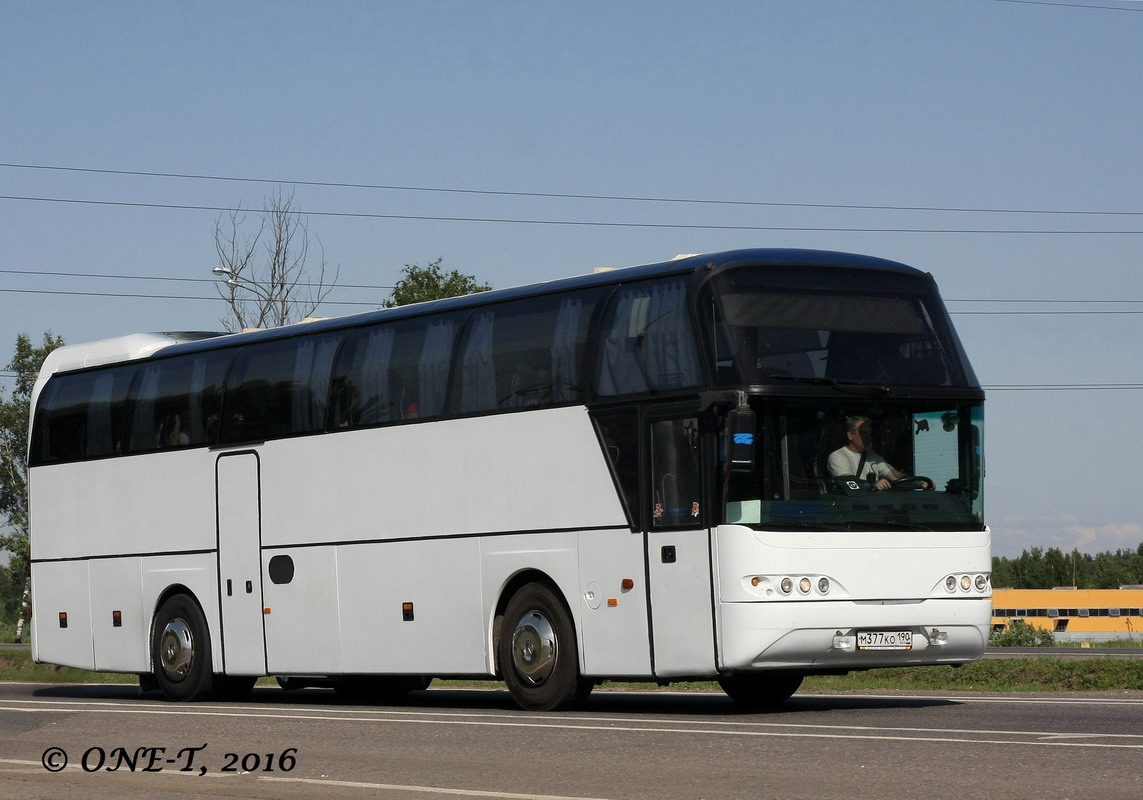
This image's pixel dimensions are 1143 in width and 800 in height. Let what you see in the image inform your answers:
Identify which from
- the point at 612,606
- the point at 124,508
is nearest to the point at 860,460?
the point at 612,606

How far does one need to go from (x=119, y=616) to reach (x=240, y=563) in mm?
2483

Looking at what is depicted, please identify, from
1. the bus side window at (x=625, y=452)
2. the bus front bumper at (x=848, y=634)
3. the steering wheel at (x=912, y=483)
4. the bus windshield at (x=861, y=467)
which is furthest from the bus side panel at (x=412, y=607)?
the steering wheel at (x=912, y=483)

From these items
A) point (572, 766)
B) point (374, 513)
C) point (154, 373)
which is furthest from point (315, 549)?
point (572, 766)

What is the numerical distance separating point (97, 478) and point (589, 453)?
8621 millimetres

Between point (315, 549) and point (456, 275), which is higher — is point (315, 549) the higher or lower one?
the lower one

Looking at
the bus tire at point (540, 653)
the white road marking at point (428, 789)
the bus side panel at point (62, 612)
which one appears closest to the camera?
the white road marking at point (428, 789)

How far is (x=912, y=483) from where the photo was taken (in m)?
15.0

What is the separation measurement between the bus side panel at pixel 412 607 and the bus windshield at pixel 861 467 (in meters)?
3.75

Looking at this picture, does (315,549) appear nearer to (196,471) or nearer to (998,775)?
(196,471)

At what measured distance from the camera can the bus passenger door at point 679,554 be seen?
1455 cm

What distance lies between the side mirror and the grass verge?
322 inches

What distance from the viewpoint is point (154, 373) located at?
21.5 metres

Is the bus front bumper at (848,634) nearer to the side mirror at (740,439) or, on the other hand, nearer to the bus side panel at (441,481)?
the side mirror at (740,439)

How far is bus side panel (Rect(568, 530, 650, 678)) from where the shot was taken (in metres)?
15.2
